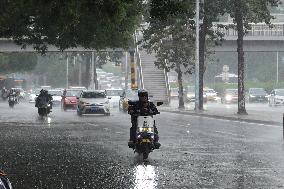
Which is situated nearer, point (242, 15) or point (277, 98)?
point (242, 15)

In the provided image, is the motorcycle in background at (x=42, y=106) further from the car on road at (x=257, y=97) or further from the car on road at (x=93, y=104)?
the car on road at (x=257, y=97)

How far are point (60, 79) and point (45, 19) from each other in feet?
411

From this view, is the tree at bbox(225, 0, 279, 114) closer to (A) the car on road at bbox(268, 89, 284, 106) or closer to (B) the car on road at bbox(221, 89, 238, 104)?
(A) the car on road at bbox(268, 89, 284, 106)

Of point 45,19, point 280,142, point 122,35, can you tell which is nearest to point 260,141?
point 280,142

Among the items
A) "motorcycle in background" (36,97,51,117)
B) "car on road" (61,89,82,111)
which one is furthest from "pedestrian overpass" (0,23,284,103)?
"motorcycle in background" (36,97,51,117)

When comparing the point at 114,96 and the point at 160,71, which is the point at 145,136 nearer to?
the point at 114,96

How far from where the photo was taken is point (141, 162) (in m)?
18.2

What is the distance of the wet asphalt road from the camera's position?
555 inches

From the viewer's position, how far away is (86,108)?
49.6m

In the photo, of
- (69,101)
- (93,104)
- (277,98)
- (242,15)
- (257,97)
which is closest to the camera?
(93,104)

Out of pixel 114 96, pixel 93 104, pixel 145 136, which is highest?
pixel 145 136

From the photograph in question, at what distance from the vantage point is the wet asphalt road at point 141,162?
46.3ft

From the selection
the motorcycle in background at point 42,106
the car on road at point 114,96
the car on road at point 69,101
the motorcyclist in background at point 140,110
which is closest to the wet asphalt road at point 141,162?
the motorcyclist in background at point 140,110

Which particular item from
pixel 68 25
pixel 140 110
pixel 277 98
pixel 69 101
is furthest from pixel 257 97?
pixel 140 110
